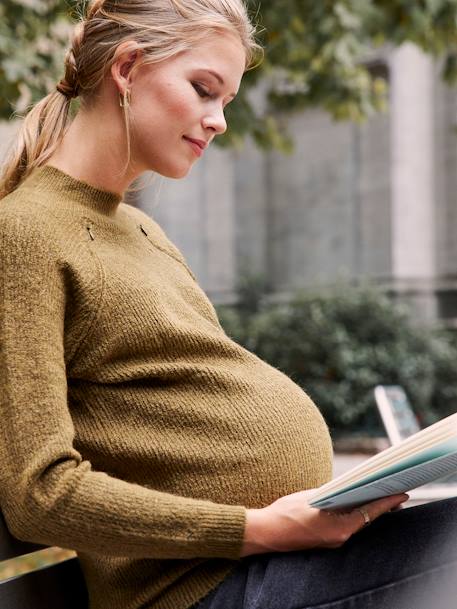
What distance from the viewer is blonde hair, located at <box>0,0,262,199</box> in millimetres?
1755

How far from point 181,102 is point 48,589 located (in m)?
0.93

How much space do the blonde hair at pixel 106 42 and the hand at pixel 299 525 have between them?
0.72 meters

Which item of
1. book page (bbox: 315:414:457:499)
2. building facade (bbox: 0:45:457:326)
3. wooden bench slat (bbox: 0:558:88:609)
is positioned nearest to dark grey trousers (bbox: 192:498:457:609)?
book page (bbox: 315:414:457:499)

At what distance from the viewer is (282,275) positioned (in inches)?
464

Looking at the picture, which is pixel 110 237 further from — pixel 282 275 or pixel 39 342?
pixel 282 275

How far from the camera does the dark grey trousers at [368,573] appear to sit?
1543 millimetres

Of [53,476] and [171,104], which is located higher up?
[171,104]

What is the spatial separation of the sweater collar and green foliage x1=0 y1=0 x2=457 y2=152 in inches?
124

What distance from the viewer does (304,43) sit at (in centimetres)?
636

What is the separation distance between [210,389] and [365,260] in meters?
9.26

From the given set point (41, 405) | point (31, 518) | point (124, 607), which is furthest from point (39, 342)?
point (124, 607)

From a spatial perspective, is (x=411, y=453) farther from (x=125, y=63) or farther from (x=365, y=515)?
(x=125, y=63)

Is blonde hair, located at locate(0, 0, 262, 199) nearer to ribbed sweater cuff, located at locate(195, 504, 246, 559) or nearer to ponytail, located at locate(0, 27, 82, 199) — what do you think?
ponytail, located at locate(0, 27, 82, 199)

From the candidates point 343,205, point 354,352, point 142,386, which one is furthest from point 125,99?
point 343,205
